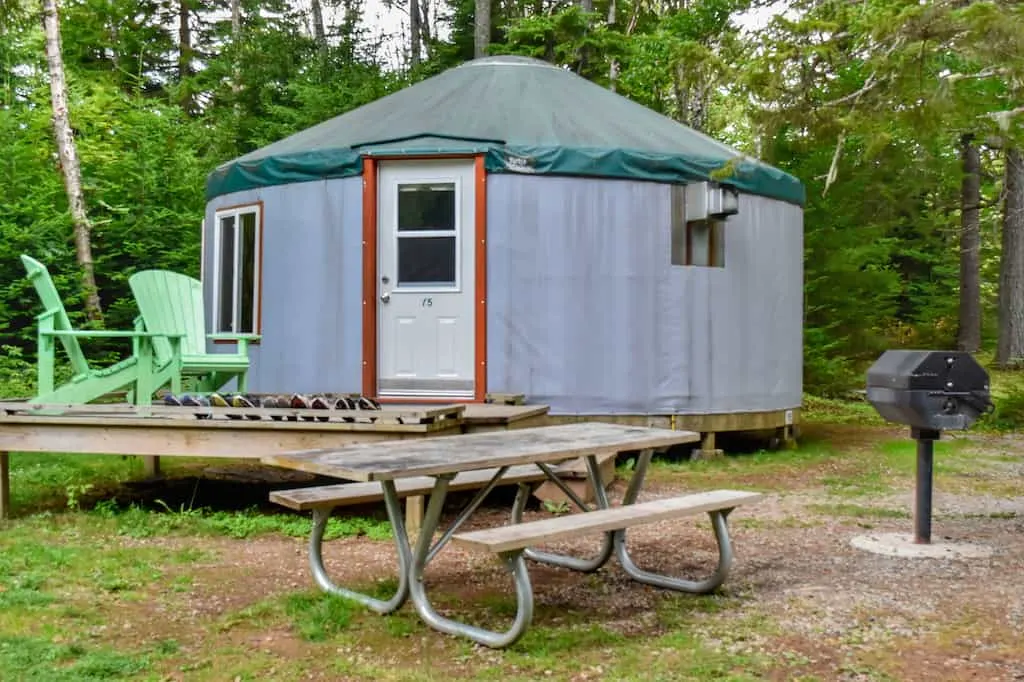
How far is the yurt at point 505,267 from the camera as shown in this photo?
652 centimetres

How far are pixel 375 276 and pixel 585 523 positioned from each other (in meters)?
3.96

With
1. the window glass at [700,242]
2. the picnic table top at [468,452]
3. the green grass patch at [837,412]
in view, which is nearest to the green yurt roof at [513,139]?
the window glass at [700,242]

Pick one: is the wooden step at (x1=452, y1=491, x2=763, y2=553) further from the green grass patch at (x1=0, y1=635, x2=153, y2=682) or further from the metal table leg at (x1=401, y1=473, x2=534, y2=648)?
the green grass patch at (x1=0, y1=635, x2=153, y2=682)

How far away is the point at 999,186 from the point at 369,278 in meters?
14.3

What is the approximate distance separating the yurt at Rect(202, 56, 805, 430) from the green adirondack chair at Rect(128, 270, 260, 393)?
2.54 feet

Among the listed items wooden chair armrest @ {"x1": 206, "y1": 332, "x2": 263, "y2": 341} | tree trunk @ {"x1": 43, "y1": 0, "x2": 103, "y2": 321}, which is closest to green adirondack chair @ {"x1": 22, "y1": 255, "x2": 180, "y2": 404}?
wooden chair armrest @ {"x1": 206, "y1": 332, "x2": 263, "y2": 341}

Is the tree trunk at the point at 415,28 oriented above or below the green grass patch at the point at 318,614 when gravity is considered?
above

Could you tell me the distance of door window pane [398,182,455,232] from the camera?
6.62 meters

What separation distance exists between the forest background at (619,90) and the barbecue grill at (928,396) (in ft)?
3.91

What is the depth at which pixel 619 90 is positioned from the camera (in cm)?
1681

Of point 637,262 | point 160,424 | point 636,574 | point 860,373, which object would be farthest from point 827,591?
point 860,373

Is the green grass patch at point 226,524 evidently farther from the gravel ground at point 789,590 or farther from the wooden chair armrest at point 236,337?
the wooden chair armrest at point 236,337

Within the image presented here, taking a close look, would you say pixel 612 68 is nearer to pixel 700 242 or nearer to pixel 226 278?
pixel 700 242

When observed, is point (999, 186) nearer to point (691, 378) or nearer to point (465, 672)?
point (691, 378)
